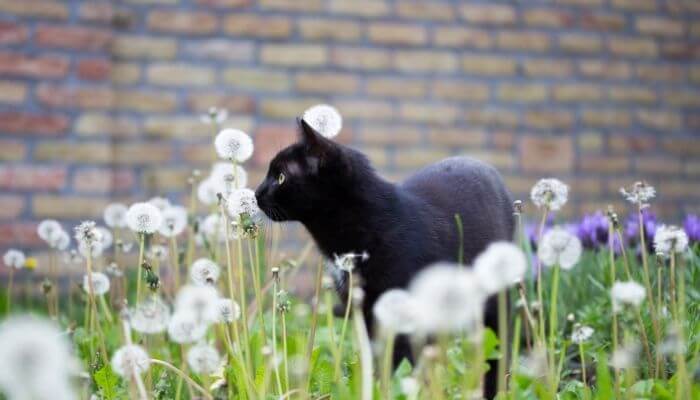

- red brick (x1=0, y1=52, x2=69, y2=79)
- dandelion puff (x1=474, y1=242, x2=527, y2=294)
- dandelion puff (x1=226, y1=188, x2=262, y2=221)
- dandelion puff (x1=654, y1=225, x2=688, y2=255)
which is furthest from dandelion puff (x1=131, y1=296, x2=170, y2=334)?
red brick (x1=0, y1=52, x2=69, y2=79)

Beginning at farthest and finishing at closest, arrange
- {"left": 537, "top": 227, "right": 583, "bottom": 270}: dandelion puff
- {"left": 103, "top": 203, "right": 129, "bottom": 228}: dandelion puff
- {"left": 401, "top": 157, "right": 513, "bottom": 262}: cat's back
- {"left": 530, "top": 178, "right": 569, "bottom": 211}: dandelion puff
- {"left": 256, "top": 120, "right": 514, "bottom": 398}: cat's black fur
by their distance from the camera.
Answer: {"left": 103, "top": 203, "right": 129, "bottom": 228}: dandelion puff
{"left": 401, "top": 157, "right": 513, "bottom": 262}: cat's back
{"left": 256, "top": 120, "right": 514, "bottom": 398}: cat's black fur
{"left": 530, "top": 178, "right": 569, "bottom": 211}: dandelion puff
{"left": 537, "top": 227, "right": 583, "bottom": 270}: dandelion puff

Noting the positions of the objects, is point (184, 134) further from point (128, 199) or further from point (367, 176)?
point (367, 176)

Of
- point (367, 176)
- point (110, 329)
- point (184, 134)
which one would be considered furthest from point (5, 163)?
point (367, 176)

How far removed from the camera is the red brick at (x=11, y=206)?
3.69m

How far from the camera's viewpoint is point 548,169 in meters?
4.32

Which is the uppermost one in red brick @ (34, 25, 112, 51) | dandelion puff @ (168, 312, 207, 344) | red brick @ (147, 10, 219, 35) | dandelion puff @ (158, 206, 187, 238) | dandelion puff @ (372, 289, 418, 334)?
red brick @ (147, 10, 219, 35)

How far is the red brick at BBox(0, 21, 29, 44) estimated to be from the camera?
12.0 ft

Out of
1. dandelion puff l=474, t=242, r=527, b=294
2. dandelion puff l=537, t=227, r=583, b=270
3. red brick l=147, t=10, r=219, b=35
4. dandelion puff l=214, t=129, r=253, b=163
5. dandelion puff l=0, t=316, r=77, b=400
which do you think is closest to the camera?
dandelion puff l=0, t=316, r=77, b=400

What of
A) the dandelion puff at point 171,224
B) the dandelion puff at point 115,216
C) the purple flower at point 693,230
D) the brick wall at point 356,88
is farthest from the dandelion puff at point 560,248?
the brick wall at point 356,88

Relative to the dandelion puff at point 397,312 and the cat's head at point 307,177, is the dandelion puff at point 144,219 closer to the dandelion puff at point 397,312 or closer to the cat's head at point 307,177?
the cat's head at point 307,177

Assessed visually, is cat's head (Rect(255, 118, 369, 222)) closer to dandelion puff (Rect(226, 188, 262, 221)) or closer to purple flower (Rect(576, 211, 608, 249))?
dandelion puff (Rect(226, 188, 262, 221))

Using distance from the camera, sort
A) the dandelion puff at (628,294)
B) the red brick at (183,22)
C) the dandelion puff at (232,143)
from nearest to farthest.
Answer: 1. the dandelion puff at (628,294)
2. the dandelion puff at (232,143)
3. the red brick at (183,22)

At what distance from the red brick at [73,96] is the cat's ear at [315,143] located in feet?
7.00

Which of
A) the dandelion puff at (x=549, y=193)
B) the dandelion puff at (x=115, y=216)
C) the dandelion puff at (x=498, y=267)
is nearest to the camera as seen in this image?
the dandelion puff at (x=498, y=267)
